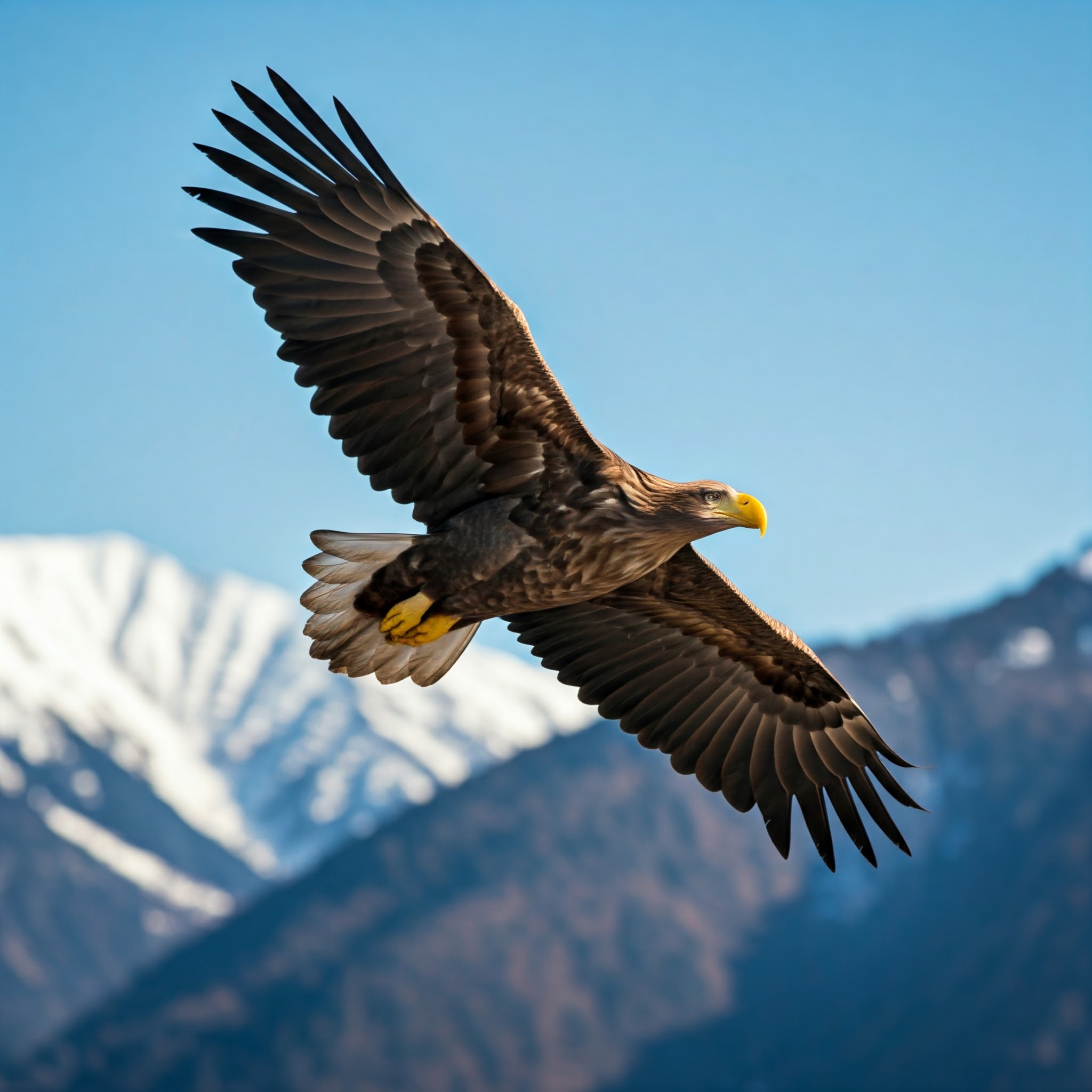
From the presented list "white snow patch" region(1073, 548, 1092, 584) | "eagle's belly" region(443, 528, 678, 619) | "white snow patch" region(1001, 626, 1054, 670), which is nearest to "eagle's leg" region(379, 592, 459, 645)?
"eagle's belly" region(443, 528, 678, 619)

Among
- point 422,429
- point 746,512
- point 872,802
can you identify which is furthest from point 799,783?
point 422,429

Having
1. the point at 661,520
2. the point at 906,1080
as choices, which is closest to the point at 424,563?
the point at 661,520

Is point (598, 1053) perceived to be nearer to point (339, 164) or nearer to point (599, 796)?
point (599, 796)

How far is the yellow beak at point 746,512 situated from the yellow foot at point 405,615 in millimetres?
1553

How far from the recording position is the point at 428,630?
25.5 feet

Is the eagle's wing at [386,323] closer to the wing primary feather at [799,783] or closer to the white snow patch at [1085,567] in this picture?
the wing primary feather at [799,783]

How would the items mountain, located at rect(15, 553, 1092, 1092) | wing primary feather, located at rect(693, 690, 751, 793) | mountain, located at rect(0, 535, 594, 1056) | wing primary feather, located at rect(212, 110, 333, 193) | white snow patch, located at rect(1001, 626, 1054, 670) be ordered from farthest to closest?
1. mountain, located at rect(0, 535, 594, 1056)
2. white snow patch, located at rect(1001, 626, 1054, 670)
3. mountain, located at rect(15, 553, 1092, 1092)
4. wing primary feather, located at rect(693, 690, 751, 793)
5. wing primary feather, located at rect(212, 110, 333, 193)

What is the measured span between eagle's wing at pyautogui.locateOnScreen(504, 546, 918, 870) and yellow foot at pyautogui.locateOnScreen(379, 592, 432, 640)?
149cm

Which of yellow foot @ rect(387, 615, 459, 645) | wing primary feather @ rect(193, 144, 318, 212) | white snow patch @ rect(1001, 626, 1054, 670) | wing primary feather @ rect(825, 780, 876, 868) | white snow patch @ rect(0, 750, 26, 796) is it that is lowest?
white snow patch @ rect(1001, 626, 1054, 670)

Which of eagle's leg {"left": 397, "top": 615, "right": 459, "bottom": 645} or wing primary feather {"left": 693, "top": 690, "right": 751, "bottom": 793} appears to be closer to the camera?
eagle's leg {"left": 397, "top": 615, "right": 459, "bottom": 645}

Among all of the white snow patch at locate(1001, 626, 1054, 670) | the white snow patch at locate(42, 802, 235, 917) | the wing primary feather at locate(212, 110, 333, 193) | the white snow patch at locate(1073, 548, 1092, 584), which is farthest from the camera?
the white snow patch at locate(42, 802, 235, 917)

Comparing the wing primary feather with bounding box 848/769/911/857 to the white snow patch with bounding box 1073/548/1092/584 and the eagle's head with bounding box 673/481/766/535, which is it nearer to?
the eagle's head with bounding box 673/481/766/535

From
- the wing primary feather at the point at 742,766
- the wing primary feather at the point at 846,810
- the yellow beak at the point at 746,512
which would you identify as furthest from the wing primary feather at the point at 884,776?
the yellow beak at the point at 746,512

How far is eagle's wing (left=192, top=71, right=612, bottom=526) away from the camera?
22.8 feet
